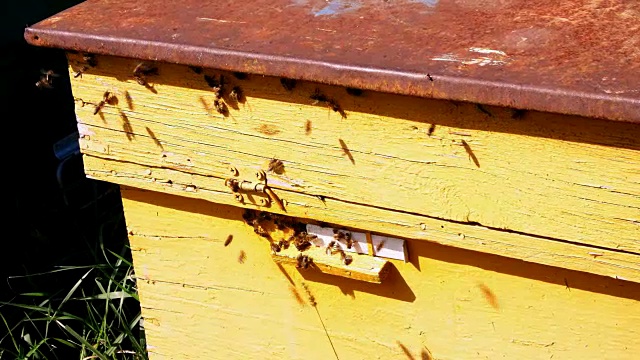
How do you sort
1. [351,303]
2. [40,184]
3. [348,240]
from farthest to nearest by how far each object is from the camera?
[40,184] → [351,303] → [348,240]

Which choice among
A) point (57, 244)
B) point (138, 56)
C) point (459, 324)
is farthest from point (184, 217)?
point (57, 244)

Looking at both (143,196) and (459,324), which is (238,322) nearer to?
(143,196)

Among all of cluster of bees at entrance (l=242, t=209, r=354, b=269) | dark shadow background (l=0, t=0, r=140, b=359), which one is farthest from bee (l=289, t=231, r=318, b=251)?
dark shadow background (l=0, t=0, r=140, b=359)

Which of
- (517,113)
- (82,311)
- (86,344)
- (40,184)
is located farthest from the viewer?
(40,184)

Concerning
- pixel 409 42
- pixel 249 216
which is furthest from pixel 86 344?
pixel 409 42

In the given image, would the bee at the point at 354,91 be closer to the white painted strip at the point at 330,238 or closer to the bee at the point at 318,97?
the bee at the point at 318,97

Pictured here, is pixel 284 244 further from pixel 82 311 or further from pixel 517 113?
pixel 82 311

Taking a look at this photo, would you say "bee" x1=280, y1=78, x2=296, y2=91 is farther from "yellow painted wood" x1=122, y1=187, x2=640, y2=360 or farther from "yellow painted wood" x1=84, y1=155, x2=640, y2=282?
"yellow painted wood" x1=122, y1=187, x2=640, y2=360
